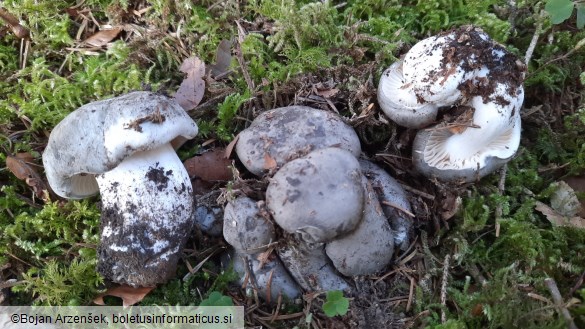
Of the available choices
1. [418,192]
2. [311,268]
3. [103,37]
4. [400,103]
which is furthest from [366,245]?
[103,37]

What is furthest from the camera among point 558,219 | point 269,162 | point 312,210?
point 558,219

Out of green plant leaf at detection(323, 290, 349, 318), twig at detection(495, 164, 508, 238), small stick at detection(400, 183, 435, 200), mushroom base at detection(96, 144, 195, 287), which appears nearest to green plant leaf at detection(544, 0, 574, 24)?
twig at detection(495, 164, 508, 238)

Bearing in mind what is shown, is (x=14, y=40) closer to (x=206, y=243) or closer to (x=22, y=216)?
(x=22, y=216)

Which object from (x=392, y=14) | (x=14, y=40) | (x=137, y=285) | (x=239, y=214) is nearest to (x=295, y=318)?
(x=239, y=214)

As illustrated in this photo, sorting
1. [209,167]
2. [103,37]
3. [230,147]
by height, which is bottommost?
[209,167]

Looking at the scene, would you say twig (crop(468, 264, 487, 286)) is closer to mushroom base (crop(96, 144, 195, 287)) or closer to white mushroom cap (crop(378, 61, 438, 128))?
white mushroom cap (crop(378, 61, 438, 128))

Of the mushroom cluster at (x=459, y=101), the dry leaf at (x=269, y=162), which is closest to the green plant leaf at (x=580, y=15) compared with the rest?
the mushroom cluster at (x=459, y=101)

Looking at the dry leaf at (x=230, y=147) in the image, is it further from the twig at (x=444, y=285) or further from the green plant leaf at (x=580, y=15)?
the green plant leaf at (x=580, y=15)

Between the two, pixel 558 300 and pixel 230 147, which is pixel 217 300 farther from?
pixel 558 300
